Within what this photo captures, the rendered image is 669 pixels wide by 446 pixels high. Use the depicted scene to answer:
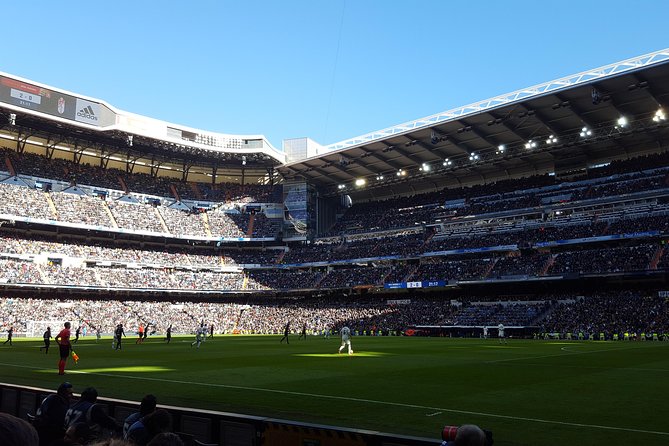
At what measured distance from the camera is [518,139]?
66000 mm

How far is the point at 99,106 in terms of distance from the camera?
232 ft

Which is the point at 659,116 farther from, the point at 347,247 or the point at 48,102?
the point at 48,102

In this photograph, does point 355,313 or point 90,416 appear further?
point 355,313

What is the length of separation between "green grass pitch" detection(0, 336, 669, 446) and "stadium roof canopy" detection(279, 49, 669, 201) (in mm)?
32697

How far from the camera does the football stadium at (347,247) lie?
2817 centimetres

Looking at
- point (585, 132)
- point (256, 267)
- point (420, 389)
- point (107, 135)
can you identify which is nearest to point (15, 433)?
point (420, 389)

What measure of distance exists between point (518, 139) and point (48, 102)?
187ft

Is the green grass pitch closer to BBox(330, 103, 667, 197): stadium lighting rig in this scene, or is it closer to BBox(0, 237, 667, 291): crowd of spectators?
BBox(0, 237, 667, 291): crowd of spectators

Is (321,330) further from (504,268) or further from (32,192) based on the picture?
(32,192)

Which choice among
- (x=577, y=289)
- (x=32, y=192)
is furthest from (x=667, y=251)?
(x=32, y=192)

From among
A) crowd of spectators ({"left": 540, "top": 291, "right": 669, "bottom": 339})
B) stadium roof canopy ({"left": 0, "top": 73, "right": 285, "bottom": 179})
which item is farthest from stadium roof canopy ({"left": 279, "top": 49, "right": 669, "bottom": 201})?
crowd of spectators ({"left": 540, "top": 291, "right": 669, "bottom": 339})

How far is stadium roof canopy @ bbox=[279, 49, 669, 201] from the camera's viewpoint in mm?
53312

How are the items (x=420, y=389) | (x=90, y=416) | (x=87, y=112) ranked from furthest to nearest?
(x=87, y=112) < (x=420, y=389) < (x=90, y=416)

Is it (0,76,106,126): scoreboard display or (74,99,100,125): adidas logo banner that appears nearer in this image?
(0,76,106,126): scoreboard display
